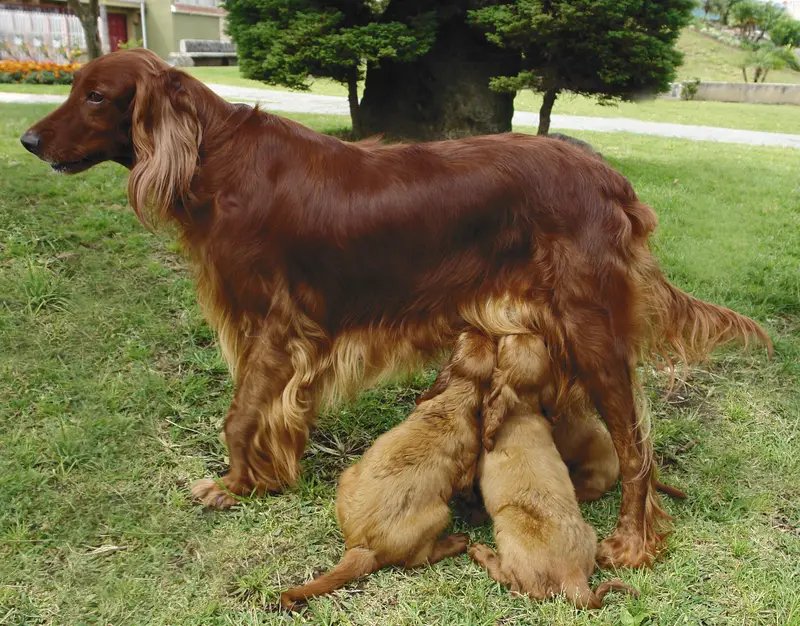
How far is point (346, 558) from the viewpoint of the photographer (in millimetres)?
2529

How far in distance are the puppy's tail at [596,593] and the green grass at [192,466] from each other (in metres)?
0.03

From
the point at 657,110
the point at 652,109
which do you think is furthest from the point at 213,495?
the point at 652,109

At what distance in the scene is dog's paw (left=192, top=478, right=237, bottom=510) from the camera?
119 inches

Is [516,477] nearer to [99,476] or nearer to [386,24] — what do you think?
[99,476]

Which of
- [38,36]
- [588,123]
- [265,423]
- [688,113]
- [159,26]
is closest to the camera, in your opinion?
[265,423]

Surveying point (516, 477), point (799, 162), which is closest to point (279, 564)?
point (516, 477)

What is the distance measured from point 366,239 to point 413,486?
98cm

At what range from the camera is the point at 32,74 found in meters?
15.6

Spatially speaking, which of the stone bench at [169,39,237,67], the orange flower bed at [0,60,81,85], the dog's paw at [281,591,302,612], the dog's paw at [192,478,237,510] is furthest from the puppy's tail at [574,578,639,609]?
the stone bench at [169,39,237,67]

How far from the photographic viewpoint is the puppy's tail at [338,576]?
2.47 meters

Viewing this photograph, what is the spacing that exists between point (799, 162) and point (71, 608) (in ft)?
36.7

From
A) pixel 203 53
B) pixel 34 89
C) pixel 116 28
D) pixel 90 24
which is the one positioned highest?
pixel 116 28

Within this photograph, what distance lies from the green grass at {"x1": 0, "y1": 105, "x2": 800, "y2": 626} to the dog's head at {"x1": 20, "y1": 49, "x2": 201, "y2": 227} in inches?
47.4

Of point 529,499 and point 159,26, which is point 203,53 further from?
point 529,499
